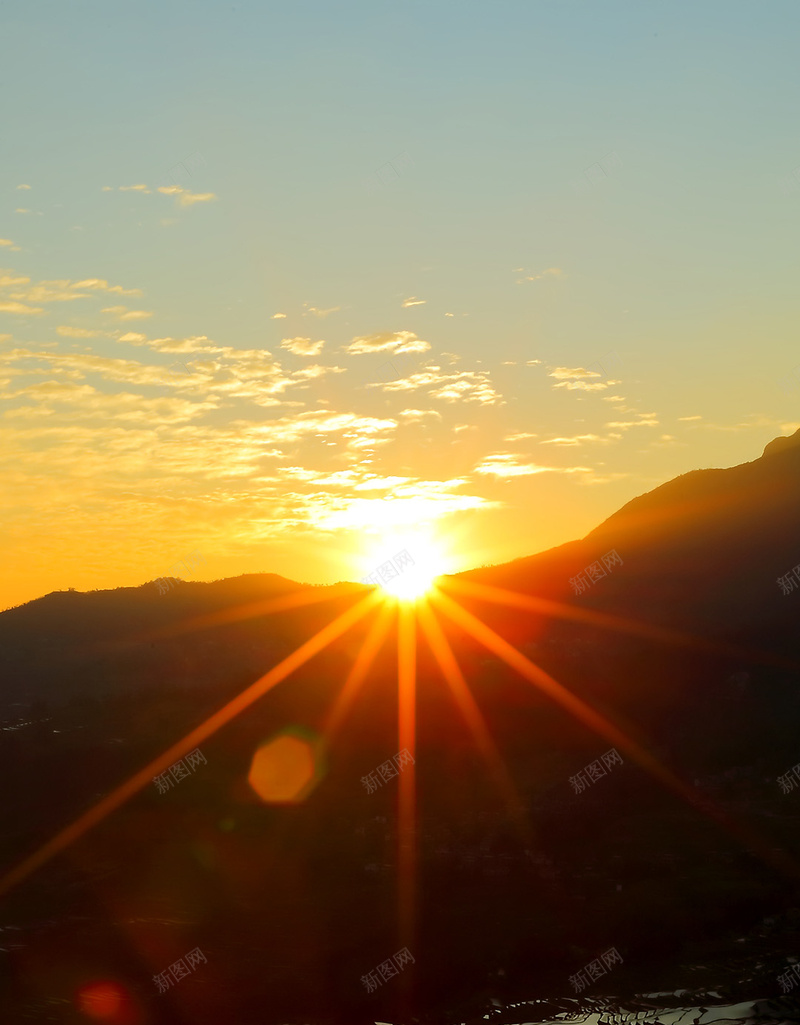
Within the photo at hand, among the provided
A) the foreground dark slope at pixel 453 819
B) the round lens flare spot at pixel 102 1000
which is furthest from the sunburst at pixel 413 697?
the round lens flare spot at pixel 102 1000

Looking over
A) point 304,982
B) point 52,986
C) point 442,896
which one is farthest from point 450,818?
point 52,986

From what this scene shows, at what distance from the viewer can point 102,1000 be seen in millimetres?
21672

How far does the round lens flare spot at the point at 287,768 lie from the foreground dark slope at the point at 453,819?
0.58 metres

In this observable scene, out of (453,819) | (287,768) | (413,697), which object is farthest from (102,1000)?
(413,697)

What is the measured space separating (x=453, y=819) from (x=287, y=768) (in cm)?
894

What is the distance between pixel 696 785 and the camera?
35.2 m

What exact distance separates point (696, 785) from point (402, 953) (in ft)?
Result: 53.0

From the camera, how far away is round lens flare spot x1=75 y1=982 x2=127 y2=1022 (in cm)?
2093

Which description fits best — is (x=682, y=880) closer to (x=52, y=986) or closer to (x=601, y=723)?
(x=601, y=723)

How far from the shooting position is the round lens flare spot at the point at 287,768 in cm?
3684

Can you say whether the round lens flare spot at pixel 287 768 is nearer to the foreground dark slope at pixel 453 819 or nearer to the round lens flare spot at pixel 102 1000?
the foreground dark slope at pixel 453 819

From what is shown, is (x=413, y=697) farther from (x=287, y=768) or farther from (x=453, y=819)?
(x=453, y=819)

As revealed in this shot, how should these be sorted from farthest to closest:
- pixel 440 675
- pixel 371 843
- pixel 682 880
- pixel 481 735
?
1. pixel 440 675
2. pixel 481 735
3. pixel 371 843
4. pixel 682 880

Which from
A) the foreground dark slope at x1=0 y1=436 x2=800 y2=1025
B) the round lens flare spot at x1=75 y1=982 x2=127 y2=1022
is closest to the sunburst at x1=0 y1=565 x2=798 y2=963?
the foreground dark slope at x1=0 y1=436 x2=800 y2=1025
